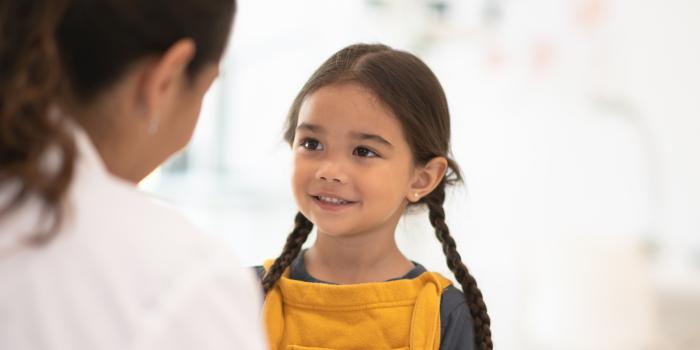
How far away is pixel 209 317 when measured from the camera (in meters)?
0.71

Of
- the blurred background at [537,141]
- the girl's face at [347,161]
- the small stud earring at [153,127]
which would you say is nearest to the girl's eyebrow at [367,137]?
the girl's face at [347,161]

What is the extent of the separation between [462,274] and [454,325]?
110 mm

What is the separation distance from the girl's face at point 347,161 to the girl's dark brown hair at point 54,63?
0.52 metres

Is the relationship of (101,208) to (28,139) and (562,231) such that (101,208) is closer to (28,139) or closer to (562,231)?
(28,139)

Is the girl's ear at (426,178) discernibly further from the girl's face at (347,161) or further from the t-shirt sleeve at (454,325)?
the t-shirt sleeve at (454,325)

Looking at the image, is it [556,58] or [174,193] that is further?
[174,193]

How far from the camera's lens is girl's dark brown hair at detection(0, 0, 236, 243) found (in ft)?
2.24

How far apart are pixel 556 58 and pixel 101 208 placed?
3.05 metres

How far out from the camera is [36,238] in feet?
2.20

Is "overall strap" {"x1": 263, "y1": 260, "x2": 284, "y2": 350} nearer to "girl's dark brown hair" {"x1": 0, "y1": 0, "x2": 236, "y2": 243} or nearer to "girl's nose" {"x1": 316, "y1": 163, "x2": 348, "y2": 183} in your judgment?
"girl's nose" {"x1": 316, "y1": 163, "x2": 348, "y2": 183}

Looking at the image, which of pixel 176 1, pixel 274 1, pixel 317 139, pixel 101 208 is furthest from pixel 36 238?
pixel 274 1

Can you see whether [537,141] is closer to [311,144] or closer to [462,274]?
[462,274]

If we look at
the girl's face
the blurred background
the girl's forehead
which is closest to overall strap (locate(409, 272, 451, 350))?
the girl's face

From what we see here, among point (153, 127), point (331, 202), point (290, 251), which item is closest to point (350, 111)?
point (331, 202)
